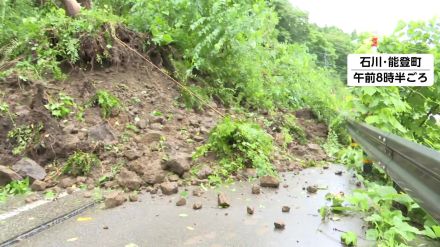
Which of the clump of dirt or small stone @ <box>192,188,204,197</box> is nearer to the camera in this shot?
small stone @ <box>192,188,204,197</box>

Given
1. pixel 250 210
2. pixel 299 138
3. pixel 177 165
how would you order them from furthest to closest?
pixel 299 138, pixel 177 165, pixel 250 210

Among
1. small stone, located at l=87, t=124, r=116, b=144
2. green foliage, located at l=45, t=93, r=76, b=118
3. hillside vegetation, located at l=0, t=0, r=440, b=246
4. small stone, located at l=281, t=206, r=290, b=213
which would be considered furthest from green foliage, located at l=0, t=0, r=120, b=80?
small stone, located at l=281, t=206, r=290, b=213

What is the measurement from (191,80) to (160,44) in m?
0.83

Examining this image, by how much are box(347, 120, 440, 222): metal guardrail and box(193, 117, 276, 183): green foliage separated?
1603 mm

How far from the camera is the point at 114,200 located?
12.4 feet

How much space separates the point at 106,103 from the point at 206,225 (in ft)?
10.2

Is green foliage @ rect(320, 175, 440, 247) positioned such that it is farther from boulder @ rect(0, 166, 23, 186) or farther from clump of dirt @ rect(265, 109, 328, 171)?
boulder @ rect(0, 166, 23, 186)

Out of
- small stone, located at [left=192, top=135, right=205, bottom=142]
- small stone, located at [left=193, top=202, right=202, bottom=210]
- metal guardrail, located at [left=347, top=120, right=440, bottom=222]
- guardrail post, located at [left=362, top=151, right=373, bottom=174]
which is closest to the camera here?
metal guardrail, located at [left=347, top=120, right=440, bottom=222]

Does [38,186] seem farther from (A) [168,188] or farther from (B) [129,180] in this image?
(A) [168,188]

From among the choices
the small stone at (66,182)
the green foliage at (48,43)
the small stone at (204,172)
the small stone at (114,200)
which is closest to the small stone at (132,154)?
the small stone at (66,182)

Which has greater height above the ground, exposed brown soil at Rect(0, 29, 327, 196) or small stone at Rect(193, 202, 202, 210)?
exposed brown soil at Rect(0, 29, 327, 196)

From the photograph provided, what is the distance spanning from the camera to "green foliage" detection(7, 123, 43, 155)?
4.91 metres

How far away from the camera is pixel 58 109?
541cm

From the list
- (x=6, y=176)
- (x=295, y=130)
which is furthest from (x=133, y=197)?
(x=295, y=130)
